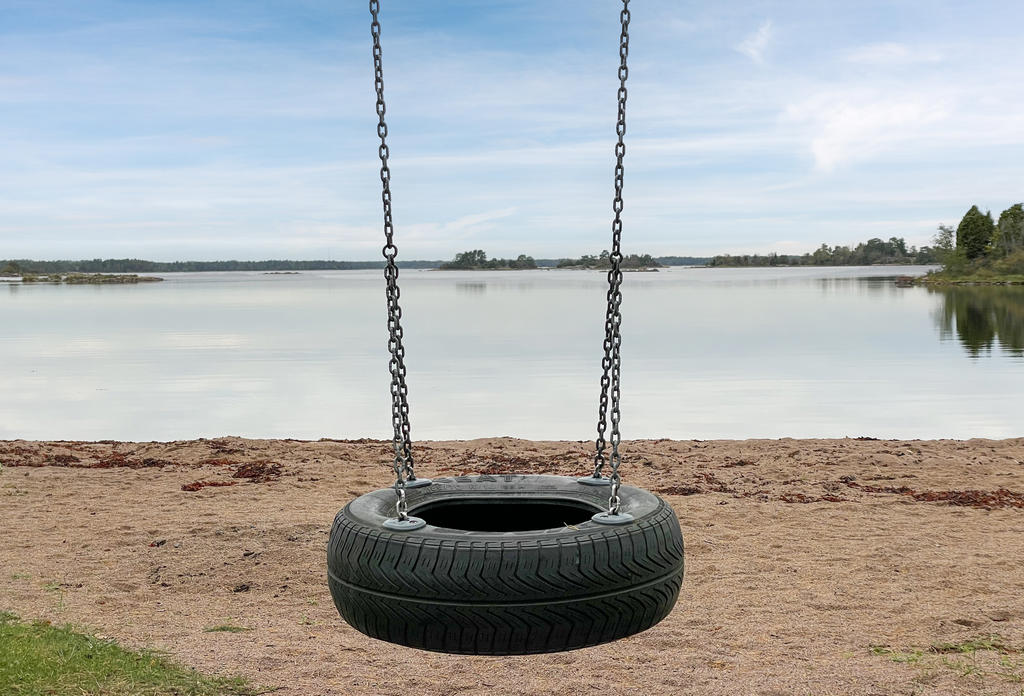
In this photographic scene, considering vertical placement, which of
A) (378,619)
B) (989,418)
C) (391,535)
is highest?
(391,535)

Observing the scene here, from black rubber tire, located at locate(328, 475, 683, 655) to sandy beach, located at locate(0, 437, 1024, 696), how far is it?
1216 millimetres

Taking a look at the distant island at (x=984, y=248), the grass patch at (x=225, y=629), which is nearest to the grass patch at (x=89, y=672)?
the grass patch at (x=225, y=629)

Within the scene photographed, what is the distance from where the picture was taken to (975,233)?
90500 mm

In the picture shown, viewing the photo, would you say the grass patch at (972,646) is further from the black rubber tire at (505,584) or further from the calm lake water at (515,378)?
the calm lake water at (515,378)

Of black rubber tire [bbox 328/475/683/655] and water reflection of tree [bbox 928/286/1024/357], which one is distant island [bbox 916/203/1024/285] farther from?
black rubber tire [bbox 328/475/683/655]

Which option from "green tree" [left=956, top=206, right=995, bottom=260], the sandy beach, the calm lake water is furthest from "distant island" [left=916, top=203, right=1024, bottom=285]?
the sandy beach

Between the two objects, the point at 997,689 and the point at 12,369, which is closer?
the point at 997,689

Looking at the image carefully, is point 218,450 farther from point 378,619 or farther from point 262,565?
point 378,619

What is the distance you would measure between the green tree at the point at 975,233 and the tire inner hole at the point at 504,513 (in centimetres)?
9704

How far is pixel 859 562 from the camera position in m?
6.69

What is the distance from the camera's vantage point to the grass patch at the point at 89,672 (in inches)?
175

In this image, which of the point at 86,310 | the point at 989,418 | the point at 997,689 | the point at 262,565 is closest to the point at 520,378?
the point at 989,418

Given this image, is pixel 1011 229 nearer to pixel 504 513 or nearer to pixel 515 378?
pixel 515 378

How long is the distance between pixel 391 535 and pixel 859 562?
14.8ft
